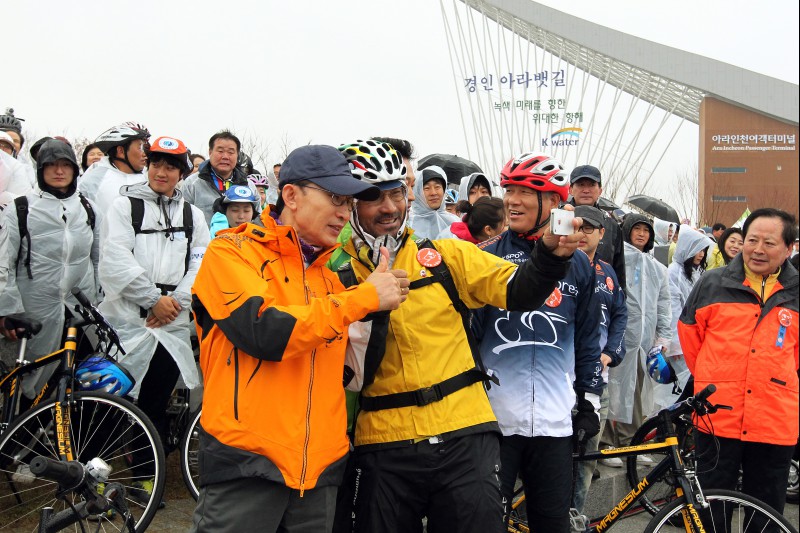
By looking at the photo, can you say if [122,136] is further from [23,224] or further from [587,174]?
[587,174]

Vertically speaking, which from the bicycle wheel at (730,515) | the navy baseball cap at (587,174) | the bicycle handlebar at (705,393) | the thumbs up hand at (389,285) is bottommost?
the bicycle wheel at (730,515)

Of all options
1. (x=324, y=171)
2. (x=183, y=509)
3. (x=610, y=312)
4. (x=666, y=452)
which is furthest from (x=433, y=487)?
(x=610, y=312)

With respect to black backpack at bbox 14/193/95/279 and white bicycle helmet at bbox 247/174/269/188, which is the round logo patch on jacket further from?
white bicycle helmet at bbox 247/174/269/188

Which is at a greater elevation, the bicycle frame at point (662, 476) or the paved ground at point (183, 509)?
the bicycle frame at point (662, 476)

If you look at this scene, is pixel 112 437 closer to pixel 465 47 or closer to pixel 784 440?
pixel 784 440

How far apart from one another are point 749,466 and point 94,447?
4.05 metres

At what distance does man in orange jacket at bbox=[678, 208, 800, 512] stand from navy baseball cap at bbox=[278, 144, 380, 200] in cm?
299

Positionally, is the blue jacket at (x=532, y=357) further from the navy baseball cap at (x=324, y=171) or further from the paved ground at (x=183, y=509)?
the paved ground at (x=183, y=509)

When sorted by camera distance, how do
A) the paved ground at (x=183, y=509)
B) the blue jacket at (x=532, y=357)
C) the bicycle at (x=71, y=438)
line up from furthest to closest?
→ 1. the paved ground at (x=183, y=509)
2. the bicycle at (x=71, y=438)
3. the blue jacket at (x=532, y=357)

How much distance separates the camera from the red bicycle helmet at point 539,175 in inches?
137

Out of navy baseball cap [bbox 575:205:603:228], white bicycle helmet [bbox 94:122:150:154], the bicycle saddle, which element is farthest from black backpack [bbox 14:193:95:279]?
navy baseball cap [bbox 575:205:603:228]

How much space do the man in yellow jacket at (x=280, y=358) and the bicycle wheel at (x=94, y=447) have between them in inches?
74.0

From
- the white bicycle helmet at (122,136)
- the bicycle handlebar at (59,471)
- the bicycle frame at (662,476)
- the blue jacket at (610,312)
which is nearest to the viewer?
the bicycle handlebar at (59,471)

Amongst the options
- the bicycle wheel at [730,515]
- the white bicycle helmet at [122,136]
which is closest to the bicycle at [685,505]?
the bicycle wheel at [730,515]
